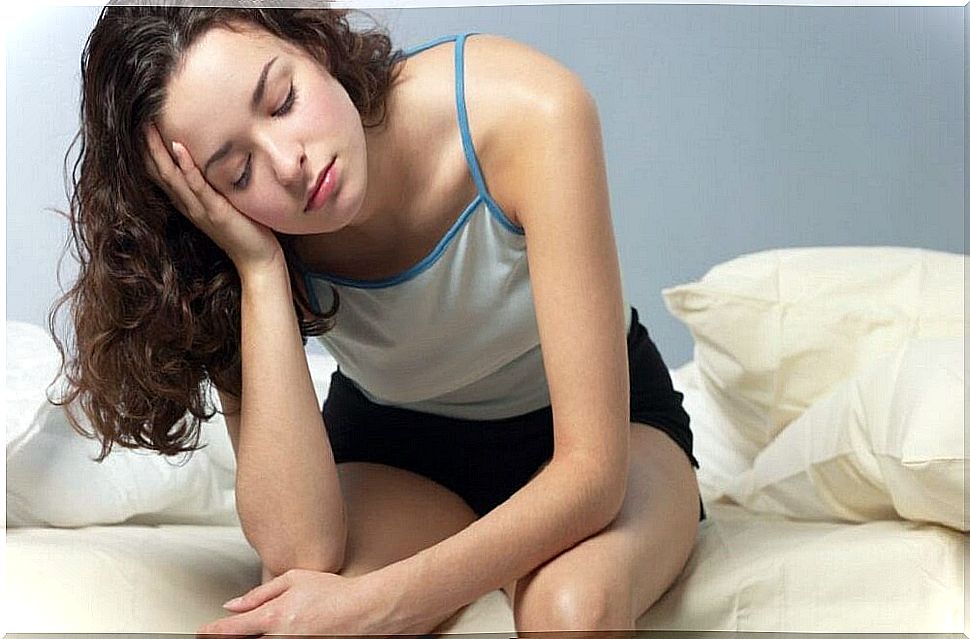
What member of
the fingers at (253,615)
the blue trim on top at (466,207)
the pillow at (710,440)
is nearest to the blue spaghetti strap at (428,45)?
the blue trim on top at (466,207)

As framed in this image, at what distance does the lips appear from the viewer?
860 millimetres

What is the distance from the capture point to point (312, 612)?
87cm

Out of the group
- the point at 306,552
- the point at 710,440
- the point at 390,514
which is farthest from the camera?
the point at 710,440

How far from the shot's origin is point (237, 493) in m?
0.97

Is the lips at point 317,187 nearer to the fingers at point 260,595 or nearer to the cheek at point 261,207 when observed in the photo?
the cheek at point 261,207

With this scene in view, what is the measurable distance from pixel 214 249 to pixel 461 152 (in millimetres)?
209

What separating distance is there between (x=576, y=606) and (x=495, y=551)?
0.23 ft

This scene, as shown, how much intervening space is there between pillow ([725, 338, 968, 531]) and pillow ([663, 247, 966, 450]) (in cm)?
5

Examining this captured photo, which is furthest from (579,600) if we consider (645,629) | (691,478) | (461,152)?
(461,152)

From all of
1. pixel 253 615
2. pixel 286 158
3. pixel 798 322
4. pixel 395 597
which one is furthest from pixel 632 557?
pixel 798 322

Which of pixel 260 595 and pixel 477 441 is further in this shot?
pixel 477 441

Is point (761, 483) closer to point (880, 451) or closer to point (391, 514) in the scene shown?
point (880, 451)

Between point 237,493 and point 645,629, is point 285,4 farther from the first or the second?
point 645,629

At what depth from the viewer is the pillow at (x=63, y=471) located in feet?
3.63
